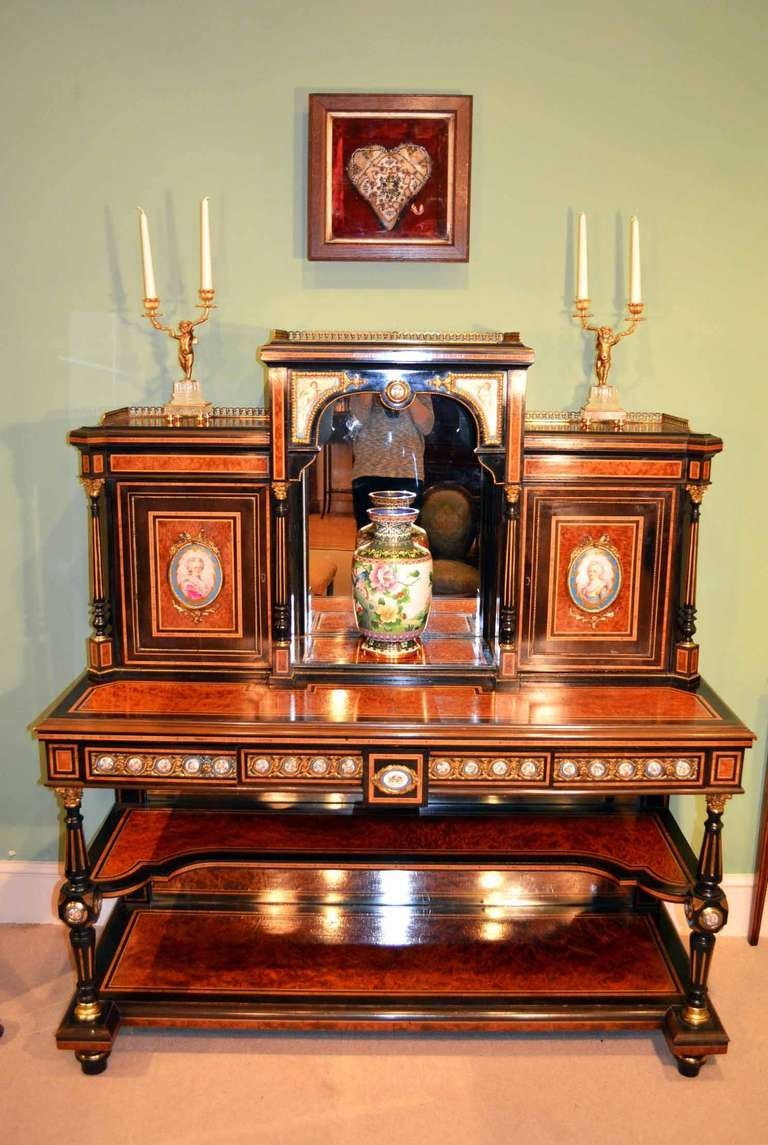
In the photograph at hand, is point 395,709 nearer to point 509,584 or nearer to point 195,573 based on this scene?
point 509,584

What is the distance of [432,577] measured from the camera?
8.61 feet

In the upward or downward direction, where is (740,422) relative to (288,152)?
downward

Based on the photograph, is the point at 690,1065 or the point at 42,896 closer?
the point at 690,1065

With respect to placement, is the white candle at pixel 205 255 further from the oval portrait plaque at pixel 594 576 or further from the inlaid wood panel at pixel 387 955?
the inlaid wood panel at pixel 387 955

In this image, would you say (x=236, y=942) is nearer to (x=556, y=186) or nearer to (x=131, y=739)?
(x=131, y=739)

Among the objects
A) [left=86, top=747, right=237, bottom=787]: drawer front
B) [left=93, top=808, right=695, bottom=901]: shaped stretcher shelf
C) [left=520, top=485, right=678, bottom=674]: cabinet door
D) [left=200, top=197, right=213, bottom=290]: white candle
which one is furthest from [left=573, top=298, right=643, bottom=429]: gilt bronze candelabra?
[left=86, top=747, right=237, bottom=787]: drawer front

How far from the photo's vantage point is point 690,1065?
2.44 m

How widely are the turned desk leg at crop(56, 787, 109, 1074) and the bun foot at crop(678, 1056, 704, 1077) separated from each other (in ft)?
4.42

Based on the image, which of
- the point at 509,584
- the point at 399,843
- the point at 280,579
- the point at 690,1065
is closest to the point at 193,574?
the point at 280,579

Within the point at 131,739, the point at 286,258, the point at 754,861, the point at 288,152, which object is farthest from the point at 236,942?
the point at 288,152

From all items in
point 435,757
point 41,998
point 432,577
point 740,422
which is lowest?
point 41,998

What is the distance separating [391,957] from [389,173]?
1971mm

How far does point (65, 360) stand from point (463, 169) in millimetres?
1144

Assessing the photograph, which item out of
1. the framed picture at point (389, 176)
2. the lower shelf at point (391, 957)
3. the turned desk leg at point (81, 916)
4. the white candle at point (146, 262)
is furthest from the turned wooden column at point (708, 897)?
the white candle at point (146, 262)
